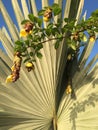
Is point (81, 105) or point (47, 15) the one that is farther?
point (81, 105)

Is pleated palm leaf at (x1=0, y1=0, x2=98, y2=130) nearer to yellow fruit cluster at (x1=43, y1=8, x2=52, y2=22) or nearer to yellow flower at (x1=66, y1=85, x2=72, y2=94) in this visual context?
yellow flower at (x1=66, y1=85, x2=72, y2=94)

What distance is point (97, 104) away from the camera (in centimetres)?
287

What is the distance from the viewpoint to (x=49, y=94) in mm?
3074

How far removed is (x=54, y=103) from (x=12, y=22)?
2.95 feet

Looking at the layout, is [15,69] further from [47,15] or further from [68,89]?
[68,89]

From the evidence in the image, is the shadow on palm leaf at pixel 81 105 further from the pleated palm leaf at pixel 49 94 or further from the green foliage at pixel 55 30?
the green foliage at pixel 55 30

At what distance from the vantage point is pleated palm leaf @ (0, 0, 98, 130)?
118 inches

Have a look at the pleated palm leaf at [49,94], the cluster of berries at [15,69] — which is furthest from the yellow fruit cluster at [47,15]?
the pleated palm leaf at [49,94]

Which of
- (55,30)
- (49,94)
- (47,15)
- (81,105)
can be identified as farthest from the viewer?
(49,94)

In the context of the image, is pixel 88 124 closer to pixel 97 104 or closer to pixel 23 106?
pixel 97 104

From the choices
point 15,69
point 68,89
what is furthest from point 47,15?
point 68,89

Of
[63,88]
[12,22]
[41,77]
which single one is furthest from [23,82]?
[12,22]

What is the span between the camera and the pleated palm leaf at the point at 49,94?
299cm

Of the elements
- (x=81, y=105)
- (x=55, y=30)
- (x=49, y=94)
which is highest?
(x=55, y=30)
